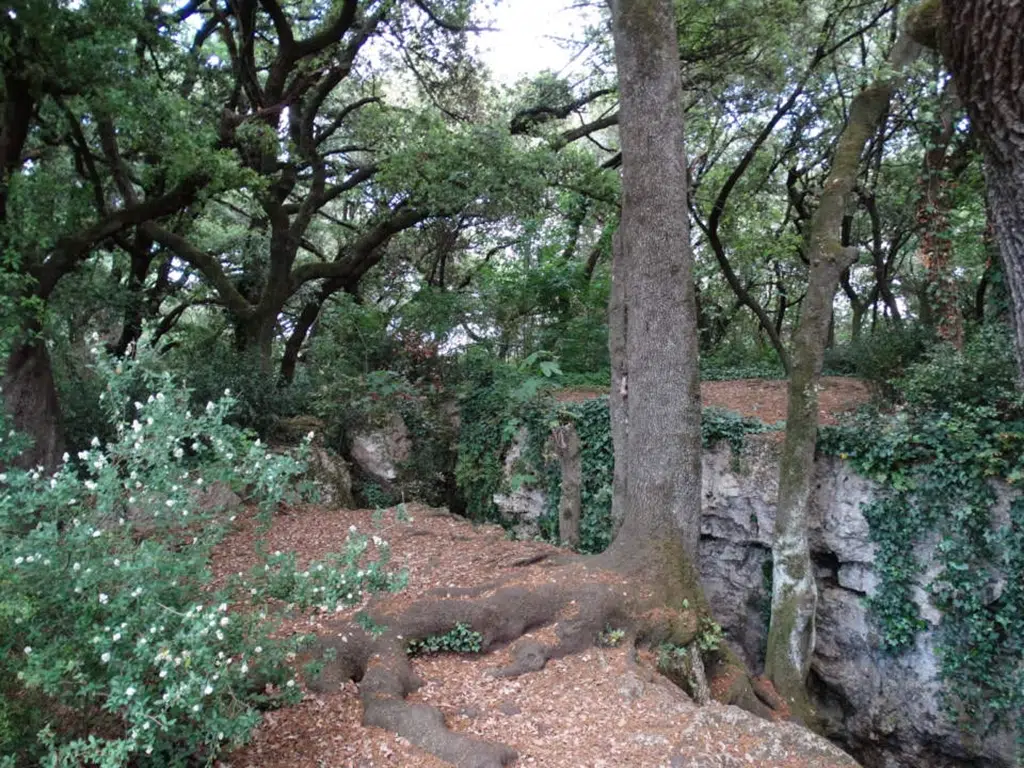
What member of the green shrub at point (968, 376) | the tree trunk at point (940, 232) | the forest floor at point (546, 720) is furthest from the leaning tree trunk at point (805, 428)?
the forest floor at point (546, 720)

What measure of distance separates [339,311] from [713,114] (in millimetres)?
8047

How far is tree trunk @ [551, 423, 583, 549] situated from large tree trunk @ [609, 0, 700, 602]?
261 cm

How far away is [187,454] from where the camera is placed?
8.04 metres

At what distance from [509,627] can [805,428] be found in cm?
384

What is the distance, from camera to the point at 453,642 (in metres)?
4.80

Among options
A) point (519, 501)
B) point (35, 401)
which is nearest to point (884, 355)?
point (519, 501)

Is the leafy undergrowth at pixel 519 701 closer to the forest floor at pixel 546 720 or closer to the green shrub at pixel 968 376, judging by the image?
the forest floor at pixel 546 720

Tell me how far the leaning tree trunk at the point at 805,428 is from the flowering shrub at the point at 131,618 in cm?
502

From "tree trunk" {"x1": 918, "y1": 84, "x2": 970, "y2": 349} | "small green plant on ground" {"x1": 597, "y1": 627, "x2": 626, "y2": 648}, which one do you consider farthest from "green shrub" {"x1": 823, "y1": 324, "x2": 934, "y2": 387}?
"small green plant on ground" {"x1": 597, "y1": 627, "x2": 626, "y2": 648}

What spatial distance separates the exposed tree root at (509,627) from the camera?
411 centimetres

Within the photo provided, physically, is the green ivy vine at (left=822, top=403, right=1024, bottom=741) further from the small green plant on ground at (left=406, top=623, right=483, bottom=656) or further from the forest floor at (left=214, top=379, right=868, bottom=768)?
the small green plant on ground at (left=406, top=623, right=483, bottom=656)

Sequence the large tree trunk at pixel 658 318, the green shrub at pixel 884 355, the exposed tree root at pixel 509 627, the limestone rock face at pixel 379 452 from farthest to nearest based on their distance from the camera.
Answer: the limestone rock face at pixel 379 452
the green shrub at pixel 884 355
the large tree trunk at pixel 658 318
the exposed tree root at pixel 509 627

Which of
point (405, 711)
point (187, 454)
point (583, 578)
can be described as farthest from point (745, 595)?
point (187, 454)

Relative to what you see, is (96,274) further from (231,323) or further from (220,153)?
(220,153)
